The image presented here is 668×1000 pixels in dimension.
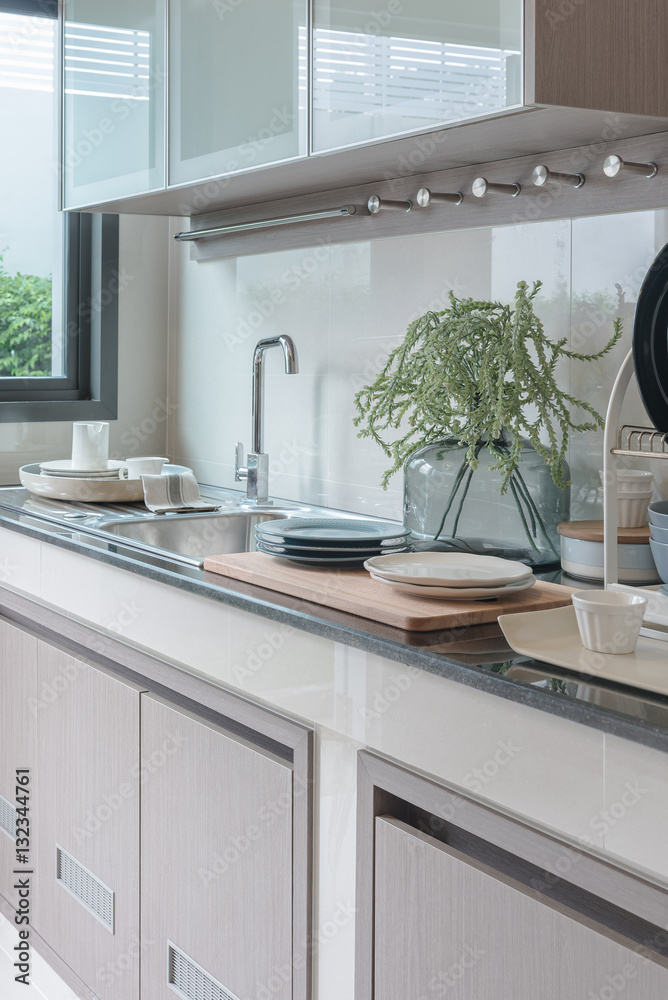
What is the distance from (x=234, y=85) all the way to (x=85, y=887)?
1.45 m

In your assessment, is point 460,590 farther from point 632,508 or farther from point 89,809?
point 89,809

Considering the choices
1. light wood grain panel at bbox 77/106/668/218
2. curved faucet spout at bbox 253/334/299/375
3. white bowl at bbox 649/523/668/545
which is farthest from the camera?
curved faucet spout at bbox 253/334/299/375

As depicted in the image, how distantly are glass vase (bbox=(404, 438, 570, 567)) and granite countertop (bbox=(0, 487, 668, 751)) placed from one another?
0.09 m

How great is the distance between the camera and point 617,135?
1.46 m

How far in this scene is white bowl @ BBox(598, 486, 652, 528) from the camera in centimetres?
145

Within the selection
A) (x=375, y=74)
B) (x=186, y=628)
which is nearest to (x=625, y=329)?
(x=375, y=74)

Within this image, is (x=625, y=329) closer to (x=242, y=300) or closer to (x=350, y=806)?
(x=350, y=806)

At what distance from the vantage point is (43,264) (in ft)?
9.15

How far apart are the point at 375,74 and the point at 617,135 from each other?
357mm

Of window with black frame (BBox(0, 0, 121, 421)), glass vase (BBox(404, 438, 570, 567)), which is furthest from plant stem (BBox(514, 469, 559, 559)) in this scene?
window with black frame (BBox(0, 0, 121, 421))

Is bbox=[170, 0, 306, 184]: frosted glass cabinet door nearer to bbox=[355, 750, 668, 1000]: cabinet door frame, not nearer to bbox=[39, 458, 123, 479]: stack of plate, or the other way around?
bbox=[39, 458, 123, 479]: stack of plate

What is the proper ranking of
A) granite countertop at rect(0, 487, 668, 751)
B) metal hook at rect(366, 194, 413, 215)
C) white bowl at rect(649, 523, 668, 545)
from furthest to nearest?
metal hook at rect(366, 194, 413, 215), white bowl at rect(649, 523, 668, 545), granite countertop at rect(0, 487, 668, 751)

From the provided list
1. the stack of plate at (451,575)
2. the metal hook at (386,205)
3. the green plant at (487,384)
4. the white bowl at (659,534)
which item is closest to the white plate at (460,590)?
the stack of plate at (451,575)

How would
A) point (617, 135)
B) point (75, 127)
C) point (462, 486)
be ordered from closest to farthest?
point (617, 135), point (462, 486), point (75, 127)
